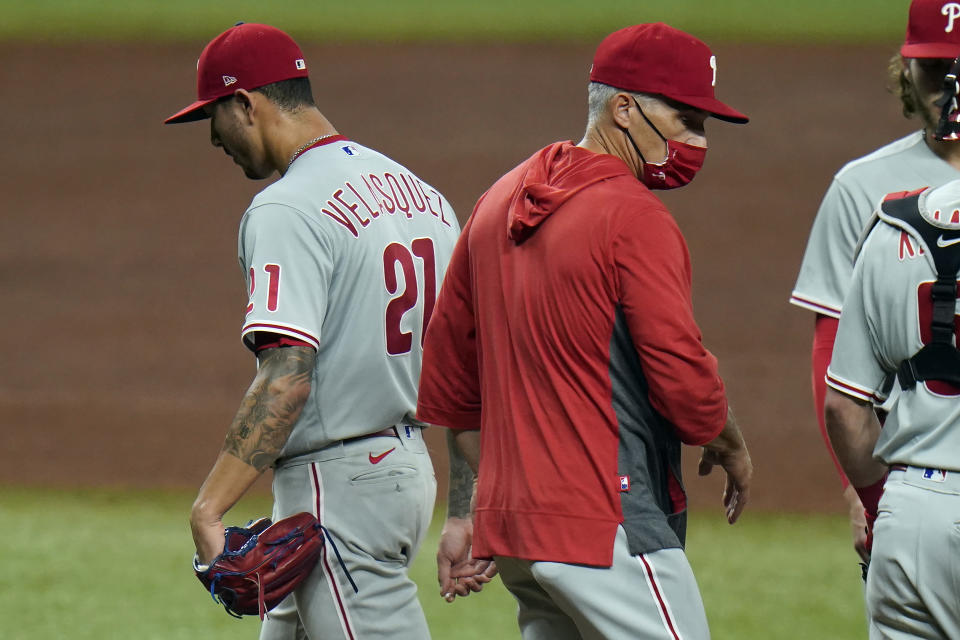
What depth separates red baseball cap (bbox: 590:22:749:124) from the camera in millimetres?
2205

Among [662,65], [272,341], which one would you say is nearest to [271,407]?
[272,341]

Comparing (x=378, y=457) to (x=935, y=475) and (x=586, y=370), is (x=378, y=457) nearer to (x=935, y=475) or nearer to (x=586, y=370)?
(x=586, y=370)

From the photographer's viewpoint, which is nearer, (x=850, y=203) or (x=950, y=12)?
(x=950, y=12)

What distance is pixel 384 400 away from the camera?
107 inches

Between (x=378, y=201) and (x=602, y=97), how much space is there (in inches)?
27.3

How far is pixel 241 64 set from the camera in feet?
9.09

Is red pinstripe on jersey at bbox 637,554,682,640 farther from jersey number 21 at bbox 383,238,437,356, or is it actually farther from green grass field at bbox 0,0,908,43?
green grass field at bbox 0,0,908,43

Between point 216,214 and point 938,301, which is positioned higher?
point 938,301

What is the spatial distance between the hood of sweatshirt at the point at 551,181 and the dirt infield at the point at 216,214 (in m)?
5.50

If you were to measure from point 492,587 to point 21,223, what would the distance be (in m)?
8.08

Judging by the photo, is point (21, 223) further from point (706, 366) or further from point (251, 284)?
point (706, 366)

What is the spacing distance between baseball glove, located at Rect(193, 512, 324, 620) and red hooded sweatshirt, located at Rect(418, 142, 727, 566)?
505 millimetres

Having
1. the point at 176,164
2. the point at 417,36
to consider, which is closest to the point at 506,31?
the point at 417,36

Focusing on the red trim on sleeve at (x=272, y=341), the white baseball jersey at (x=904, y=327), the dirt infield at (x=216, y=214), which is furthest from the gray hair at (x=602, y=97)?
the dirt infield at (x=216, y=214)
